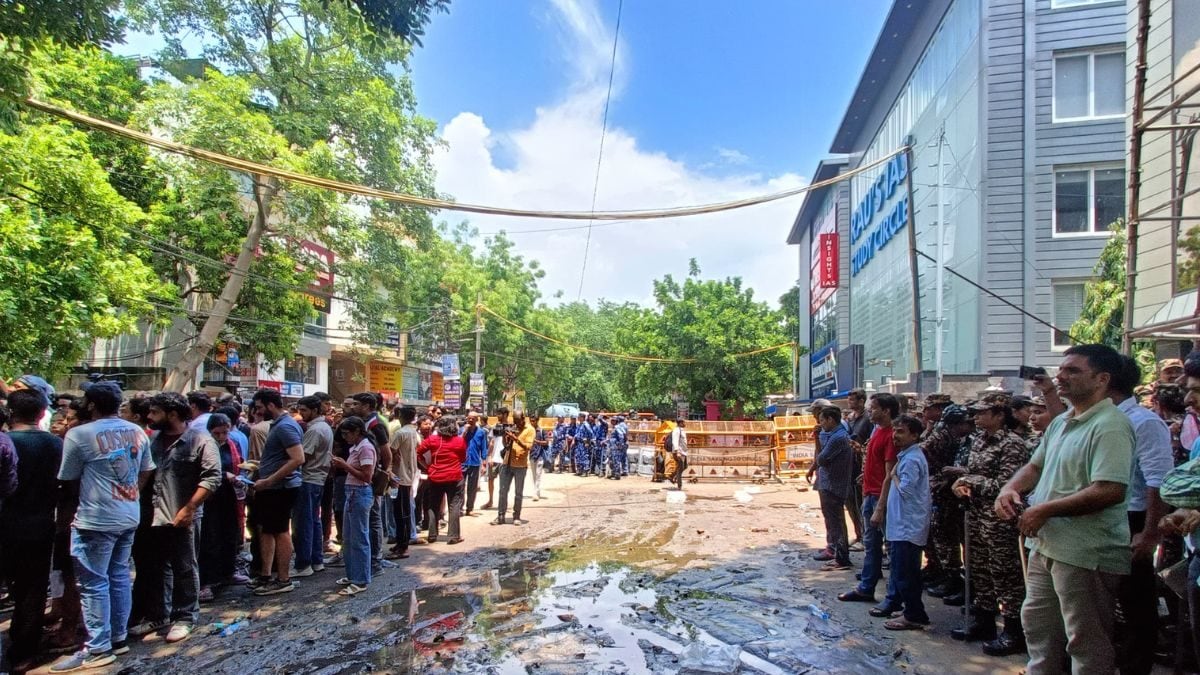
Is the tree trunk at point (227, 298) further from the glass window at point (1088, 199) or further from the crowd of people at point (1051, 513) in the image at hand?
the glass window at point (1088, 199)

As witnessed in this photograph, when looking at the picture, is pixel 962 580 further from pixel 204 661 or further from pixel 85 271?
pixel 85 271

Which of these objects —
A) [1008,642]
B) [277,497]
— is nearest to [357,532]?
[277,497]

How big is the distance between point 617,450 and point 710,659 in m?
16.1

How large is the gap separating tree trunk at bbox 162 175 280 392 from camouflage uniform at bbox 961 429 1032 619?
19200mm

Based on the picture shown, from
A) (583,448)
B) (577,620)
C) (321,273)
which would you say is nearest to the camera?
(577,620)

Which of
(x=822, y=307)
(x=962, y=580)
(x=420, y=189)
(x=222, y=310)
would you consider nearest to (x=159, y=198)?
(x=222, y=310)

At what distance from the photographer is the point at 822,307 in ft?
121

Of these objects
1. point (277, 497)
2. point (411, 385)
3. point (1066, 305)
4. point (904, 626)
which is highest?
point (1066, 305)

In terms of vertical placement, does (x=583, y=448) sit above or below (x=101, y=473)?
below

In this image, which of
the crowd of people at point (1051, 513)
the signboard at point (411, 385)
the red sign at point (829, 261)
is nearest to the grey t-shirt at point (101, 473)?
the crowd of people at point (1051, 513)

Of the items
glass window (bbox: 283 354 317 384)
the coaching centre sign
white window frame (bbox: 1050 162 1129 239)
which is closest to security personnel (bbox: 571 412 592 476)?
the coaching centre sign

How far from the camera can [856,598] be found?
6.54 meters

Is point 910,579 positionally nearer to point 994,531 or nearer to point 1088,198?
point 994,531

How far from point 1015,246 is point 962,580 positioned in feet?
41.8
